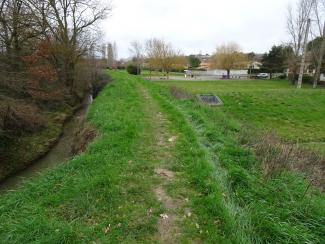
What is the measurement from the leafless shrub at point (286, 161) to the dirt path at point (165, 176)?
189 centimetres

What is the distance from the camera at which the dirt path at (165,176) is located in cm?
347

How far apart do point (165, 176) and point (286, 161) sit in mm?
2580

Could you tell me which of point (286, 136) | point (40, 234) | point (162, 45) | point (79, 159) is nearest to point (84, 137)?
point (79, 159)

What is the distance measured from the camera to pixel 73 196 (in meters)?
4.36

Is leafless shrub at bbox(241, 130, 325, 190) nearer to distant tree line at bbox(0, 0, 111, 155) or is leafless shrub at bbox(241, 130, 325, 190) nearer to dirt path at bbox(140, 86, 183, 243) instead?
dirt path at bbox(140, 86, 183, 243)

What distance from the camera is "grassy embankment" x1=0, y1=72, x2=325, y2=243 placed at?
11.3ft

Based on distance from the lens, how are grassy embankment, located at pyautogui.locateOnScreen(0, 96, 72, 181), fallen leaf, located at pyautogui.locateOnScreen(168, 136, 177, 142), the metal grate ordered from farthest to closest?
the metal grate, grassy embankment, located at pyautogui.locateOnScreen(0, 96, 72, 181), fallen leaf, located at pyautogui.locateOnScreen(168, 136, 177, 142)

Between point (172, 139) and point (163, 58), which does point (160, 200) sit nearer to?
point (172, 139)

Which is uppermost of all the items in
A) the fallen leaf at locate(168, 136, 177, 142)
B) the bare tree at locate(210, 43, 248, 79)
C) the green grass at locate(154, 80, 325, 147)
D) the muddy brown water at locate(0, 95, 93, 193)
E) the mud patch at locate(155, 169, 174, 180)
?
the bare tree at locate(210, 43, 248, 79)

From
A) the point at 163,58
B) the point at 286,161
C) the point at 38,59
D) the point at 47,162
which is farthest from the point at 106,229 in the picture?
the point at 163,58

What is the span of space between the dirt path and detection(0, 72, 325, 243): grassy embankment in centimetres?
3

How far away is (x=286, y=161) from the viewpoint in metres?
5.54

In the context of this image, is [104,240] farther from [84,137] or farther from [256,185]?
[84,137]

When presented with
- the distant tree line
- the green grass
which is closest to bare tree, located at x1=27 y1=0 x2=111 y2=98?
the distant tree line
